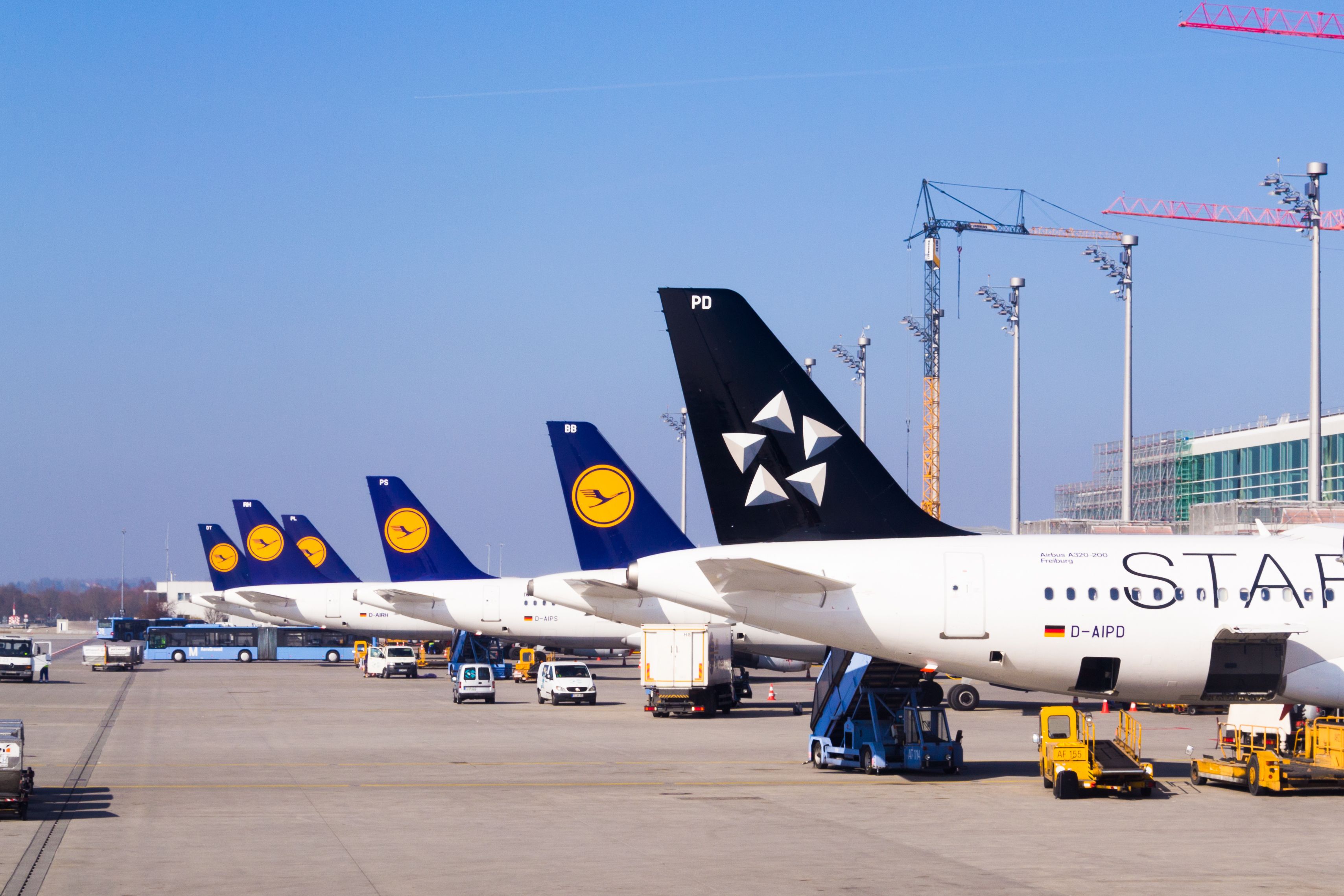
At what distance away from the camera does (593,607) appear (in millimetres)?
55188

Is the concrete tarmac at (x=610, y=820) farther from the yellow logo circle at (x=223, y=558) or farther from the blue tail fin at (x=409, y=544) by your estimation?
the yellow logo circle at (x=223, y=558)

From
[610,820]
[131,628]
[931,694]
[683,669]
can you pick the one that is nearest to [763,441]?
[610,820]

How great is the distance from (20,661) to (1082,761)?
64631mm

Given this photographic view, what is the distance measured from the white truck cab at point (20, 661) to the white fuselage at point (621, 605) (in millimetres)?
34316

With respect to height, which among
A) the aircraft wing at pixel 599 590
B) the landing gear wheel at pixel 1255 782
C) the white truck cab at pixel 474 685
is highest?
the aircraft wing at pixel 599 590

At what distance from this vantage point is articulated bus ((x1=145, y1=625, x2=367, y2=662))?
110000mm

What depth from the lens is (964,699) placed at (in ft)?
175

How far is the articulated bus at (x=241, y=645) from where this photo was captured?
361ft

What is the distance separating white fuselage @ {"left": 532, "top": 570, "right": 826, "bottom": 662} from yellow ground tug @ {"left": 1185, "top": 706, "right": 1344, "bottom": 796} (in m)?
22.1

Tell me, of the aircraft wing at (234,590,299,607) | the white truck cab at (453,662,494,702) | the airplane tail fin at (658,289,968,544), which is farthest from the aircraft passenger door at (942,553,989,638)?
the aircraft wing at (234,590,299,607)

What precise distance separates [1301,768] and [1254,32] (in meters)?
76.2

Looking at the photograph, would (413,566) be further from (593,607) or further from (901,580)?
(901,580)

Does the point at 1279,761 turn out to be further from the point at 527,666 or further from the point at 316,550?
the point at 316,550

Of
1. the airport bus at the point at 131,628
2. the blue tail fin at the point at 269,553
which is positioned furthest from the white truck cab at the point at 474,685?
the airport bus at the point at 131,628
